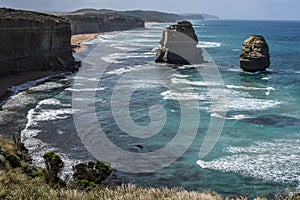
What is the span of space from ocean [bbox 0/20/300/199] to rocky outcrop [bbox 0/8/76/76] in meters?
4.32

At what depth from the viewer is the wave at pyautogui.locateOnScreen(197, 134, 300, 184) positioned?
18750 millimetres

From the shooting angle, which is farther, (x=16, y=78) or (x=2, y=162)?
(x=16, y=78)

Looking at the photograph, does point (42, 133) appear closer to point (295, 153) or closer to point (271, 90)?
point (295, 153)

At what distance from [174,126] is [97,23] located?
12890cm

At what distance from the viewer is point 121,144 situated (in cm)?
2359

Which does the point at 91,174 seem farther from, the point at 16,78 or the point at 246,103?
the point at 16,78

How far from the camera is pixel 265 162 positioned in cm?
2031

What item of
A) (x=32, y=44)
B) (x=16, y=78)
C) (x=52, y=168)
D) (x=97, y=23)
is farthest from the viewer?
(x=97, y=23)

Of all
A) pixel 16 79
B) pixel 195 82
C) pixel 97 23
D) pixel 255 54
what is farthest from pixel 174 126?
pixel 97 23

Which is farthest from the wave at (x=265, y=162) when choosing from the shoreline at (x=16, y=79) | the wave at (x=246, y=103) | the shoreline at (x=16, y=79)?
the shoreline at (x=16, y=79)

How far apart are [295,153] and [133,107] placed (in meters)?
15.4

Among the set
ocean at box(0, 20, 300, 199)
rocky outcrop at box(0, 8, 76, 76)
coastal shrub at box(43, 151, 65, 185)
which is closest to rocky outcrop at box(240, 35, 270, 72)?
ocean at box(0, 20, 300, 199)

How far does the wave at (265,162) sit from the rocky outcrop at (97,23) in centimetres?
11143

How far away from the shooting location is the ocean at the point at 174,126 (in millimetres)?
19078
